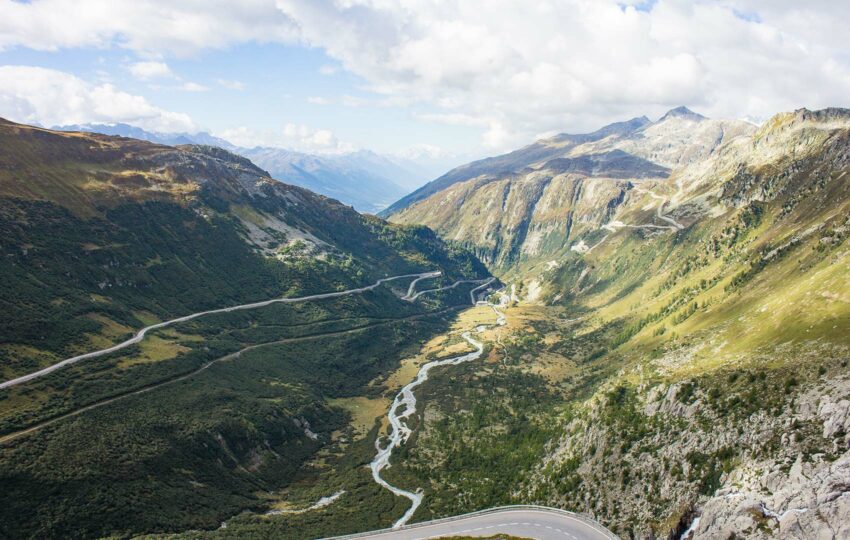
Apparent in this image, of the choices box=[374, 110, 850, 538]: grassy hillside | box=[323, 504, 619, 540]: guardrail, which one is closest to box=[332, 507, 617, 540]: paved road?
box=[323, 504, 619, 540]: guardrail

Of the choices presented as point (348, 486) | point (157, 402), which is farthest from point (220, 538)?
point (157, 402)

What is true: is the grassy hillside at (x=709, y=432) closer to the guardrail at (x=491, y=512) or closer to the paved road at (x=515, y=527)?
the guardrail at (x=491, y=512)

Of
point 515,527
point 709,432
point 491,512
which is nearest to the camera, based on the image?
point 709,432

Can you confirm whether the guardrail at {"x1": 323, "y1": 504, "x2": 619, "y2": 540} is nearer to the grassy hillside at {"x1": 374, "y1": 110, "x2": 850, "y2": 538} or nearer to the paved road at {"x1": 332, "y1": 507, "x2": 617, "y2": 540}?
the paved road at {"x1": 332, "y1": 507, "x2": 617, "y2": 540}

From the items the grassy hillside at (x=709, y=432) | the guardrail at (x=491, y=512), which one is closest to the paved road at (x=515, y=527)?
the guardrail at (x=491, y=512)

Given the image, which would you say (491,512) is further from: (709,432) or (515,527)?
(709,432)

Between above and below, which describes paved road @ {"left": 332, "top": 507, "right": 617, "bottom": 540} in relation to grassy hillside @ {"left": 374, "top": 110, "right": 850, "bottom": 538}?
below

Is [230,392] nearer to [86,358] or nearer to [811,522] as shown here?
[86,358]

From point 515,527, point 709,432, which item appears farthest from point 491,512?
point 709,432
